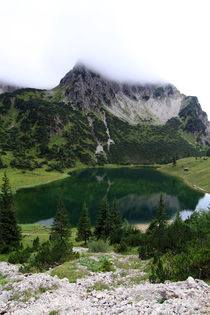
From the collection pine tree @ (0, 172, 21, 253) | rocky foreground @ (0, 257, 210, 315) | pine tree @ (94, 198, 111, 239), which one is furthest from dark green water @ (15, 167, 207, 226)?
rocky foreground @ (0, 257, 210, 315)

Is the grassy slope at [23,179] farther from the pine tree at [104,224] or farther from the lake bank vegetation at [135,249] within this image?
the pine tree at [104,224]

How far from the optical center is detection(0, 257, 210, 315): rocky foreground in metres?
8.12

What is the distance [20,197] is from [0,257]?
77559 mm

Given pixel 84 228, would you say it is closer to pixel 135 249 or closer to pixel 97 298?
pixel 135 249

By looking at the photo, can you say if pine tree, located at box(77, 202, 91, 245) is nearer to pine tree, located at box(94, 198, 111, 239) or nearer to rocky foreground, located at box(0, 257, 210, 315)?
pine tree, located at box(94, 198, 111, 239)

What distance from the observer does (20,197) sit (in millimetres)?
102812

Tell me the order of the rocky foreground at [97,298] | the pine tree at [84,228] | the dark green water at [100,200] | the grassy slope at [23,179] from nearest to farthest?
the rocky foreground at [97,298], the pine tree at [84,228], the dark green water at [100,200], the grassy slope at [23,179]

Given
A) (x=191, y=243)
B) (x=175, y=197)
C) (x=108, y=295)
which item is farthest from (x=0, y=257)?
(x=175, y=197)

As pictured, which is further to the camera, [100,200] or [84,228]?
[100,200]

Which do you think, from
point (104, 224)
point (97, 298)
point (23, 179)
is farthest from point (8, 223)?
point (23, 179)

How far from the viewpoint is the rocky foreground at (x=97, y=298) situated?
320 inches

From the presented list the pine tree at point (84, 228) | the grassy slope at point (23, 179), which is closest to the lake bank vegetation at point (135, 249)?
the pine tree at point (84, 228)

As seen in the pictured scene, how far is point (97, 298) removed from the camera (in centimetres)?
1123

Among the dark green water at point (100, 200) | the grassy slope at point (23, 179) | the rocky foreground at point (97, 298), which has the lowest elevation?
the dark green water at point (100, 200)
